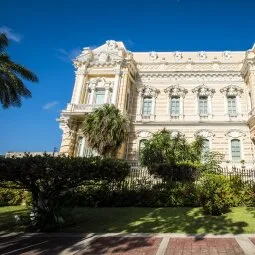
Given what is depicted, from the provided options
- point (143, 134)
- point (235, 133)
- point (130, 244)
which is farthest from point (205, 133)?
point (130, 244)

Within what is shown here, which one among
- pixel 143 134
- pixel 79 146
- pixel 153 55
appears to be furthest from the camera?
pixel 153 55

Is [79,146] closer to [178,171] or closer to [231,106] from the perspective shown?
[178,171]

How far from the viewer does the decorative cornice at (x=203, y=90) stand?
2347cm

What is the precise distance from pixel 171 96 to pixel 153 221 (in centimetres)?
1655

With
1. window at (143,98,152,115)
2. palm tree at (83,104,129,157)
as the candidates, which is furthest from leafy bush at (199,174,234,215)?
window at (143,98,152,115)

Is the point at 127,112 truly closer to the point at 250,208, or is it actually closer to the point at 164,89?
the point at 164,89

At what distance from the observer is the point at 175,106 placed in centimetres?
2392

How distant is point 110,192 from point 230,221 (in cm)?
635

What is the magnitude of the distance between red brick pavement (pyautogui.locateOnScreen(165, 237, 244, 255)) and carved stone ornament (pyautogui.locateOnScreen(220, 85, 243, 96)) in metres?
18.6

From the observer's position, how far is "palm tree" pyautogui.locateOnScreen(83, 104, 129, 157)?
17.7 meters

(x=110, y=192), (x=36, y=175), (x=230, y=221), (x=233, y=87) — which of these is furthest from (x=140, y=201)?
(x=233, y=87)

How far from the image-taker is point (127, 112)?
76.0 ft

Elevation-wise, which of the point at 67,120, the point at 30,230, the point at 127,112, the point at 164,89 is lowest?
the point at 30,230

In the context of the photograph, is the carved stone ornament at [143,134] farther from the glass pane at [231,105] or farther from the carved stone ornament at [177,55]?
the carved stone ornament at [177,55]
